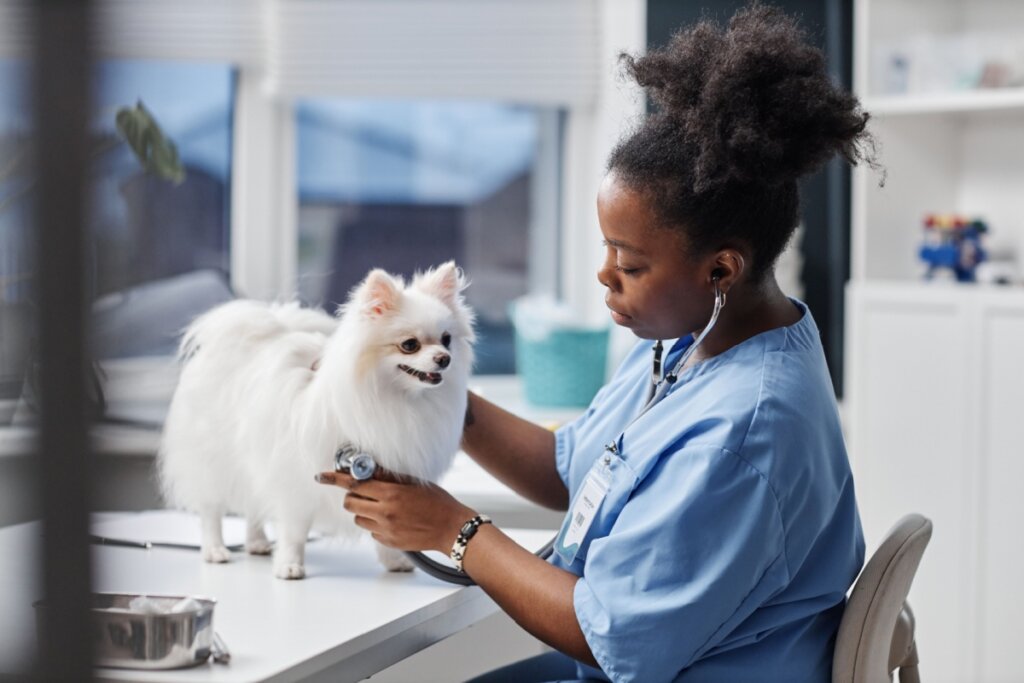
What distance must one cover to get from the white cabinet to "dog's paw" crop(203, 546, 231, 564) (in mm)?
1699

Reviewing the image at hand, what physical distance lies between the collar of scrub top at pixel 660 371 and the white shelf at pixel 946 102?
4.66 feet

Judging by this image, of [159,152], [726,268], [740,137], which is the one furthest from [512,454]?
[159,152]

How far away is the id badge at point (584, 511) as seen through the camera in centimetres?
121

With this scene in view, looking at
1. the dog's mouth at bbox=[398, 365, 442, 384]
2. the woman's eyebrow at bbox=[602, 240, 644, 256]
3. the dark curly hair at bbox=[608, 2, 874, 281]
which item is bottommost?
the dog's mouth at bbox=[398, 365, 442, 384]

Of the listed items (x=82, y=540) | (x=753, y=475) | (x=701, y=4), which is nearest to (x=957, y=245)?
(x=701, y=4)

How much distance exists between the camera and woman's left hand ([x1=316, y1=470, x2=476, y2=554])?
126cm

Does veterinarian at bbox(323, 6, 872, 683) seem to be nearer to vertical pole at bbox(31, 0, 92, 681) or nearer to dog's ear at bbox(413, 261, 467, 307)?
dog's ear at bbox(413, 261, 467, 307)

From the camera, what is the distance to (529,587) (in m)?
1.19

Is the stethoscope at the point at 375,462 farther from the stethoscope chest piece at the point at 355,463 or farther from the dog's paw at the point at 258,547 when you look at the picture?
the dog's paw at the point at 258,547

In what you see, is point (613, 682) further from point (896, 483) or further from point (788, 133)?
point (896, 483)

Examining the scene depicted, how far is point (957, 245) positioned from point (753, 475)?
1.82 meters

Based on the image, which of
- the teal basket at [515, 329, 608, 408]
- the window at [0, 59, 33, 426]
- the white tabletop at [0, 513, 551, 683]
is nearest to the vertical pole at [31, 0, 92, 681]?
the window at [0, 59, 33, 426]

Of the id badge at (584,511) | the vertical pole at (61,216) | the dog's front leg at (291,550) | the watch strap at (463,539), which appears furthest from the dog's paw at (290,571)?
the vertical pole at (61,216)

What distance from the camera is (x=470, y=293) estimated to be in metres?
3.13
